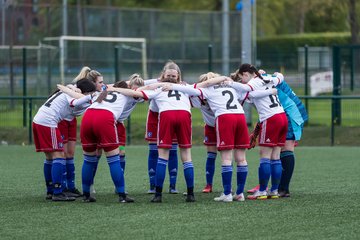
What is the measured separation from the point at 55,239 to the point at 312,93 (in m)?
18.9

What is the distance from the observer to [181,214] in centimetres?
1012

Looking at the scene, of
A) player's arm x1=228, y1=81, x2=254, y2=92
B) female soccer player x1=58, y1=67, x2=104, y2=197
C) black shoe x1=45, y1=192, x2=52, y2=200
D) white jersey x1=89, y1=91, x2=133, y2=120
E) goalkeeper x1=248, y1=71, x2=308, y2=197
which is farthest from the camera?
female soccer player x1=58, y1=67, x2=104, y2=197

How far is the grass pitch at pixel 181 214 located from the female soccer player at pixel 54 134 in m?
0.27

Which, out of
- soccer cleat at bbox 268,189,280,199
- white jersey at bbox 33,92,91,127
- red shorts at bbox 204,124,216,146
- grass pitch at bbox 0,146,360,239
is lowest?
grass pitch at bbox 0,146,360,239

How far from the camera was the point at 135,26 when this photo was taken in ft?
125

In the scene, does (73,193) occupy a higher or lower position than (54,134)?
lower

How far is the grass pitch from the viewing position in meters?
8.89

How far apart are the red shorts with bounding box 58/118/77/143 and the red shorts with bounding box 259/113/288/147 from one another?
8.03ft

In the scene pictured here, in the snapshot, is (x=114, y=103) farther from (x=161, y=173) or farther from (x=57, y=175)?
(x=57, y=175)

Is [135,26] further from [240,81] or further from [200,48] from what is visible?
[240,81]

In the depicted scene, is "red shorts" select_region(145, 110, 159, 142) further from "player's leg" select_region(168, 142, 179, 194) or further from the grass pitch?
the grass pitch

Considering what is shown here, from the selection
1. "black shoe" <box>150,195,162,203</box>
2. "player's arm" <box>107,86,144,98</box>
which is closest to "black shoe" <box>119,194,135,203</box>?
"black shoe" <box>150,195,162,203</box>

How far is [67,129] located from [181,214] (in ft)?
8.66

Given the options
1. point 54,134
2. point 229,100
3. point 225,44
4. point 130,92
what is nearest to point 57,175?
A: point 54,134
